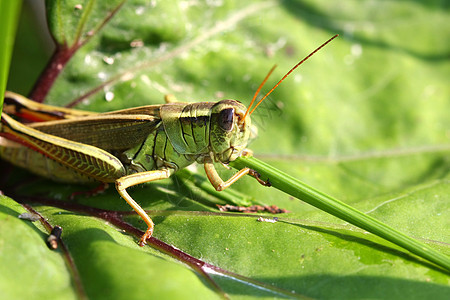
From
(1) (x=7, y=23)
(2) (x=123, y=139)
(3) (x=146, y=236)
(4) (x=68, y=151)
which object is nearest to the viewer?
(1) (x=7, y=23)

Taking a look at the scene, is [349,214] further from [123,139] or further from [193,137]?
[123,139]

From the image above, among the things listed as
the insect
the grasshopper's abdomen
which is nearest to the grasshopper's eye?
the insect

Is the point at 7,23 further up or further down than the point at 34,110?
further up

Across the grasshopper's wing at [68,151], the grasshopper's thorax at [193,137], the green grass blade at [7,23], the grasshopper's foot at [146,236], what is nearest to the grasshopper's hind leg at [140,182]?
the grasshopper's foot at [146,236]

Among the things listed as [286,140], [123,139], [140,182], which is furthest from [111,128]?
[286,140]

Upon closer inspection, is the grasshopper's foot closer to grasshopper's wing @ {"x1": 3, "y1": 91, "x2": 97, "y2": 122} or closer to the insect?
the insect

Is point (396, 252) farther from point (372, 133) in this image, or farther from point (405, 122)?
point (405, 122)

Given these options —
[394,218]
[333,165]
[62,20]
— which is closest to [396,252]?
[394,218]
